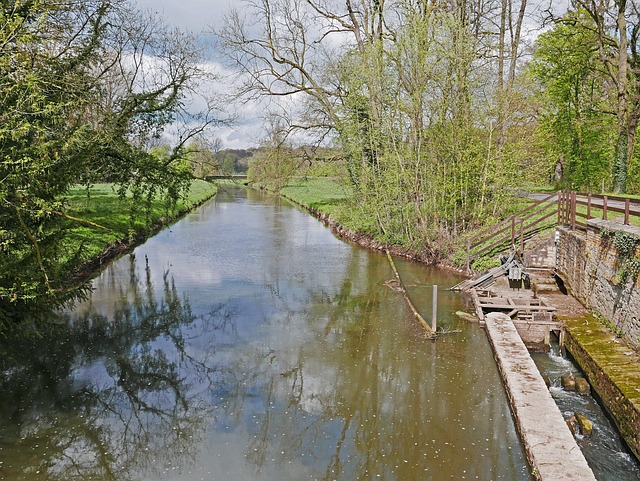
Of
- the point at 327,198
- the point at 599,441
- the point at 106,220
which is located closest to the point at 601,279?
the point at 599,441

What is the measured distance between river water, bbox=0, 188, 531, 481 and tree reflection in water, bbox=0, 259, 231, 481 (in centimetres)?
3

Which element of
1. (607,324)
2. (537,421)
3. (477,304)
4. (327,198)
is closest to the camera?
(537,421)

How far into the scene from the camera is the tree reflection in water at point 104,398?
6.46 meters

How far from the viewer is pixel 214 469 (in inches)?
246

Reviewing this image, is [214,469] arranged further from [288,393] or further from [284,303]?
[284,303]

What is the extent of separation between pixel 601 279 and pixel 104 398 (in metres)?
9.90

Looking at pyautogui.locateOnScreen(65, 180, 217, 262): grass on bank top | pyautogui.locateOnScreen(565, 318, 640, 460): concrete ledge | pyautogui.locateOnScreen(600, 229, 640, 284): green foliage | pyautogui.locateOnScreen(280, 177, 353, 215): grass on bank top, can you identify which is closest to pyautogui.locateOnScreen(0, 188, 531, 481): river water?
pyautogui.locateOnScreen(565, 318, 640, 460): concrete ledge

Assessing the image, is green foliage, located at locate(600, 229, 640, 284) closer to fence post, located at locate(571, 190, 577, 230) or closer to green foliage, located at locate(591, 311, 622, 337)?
green foliage, located at locate(591, 311, 622, 337)

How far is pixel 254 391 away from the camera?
8344mm

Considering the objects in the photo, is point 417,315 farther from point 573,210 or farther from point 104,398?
point 104,398

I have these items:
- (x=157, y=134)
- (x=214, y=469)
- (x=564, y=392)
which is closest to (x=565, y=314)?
(x=564, y=392)

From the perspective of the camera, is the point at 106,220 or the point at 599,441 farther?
the point at 106,220

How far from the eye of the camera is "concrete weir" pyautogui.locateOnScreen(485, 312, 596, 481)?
5.66 metres

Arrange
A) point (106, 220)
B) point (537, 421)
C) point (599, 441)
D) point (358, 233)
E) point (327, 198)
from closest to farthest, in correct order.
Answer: point (537, 421) → point (599, 441) → point (106, 220) → point (358, 233) → point (327, 198)
